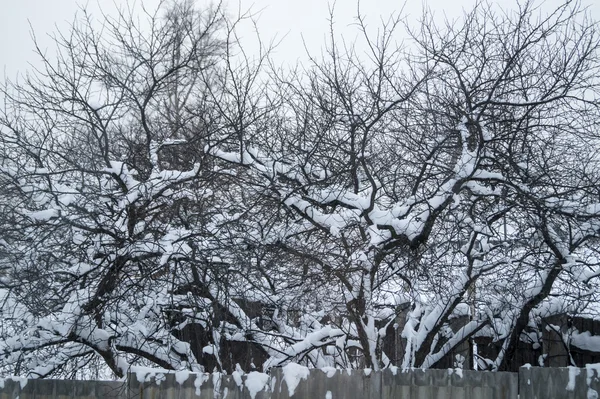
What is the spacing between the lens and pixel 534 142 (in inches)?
266

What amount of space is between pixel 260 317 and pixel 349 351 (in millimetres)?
1190

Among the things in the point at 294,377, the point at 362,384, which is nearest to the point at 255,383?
the point at 294,377

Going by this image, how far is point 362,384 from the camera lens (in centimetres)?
487

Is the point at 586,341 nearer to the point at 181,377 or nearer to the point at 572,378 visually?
the point at 572,378

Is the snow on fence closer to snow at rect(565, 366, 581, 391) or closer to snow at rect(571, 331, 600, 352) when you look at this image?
snow at rect(565, 366, 581, 391)

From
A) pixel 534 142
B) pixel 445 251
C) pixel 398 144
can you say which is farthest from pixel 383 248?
pixel 534 142

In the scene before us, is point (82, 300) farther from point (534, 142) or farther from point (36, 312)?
point (534, 142)

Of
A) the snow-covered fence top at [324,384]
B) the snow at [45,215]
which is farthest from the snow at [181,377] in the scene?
the snow at [45,215]

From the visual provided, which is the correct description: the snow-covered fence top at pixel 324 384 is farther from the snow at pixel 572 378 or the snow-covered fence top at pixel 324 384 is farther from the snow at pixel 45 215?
the snow at pixel 45 215

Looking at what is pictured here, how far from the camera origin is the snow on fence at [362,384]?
4.54 m

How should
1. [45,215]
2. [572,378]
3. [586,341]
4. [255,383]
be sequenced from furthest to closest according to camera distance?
1. [586,341]
2. [45,215]
3. [255,383]
4. [572,378]

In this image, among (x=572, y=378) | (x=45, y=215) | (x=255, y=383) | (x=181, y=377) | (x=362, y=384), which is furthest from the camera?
(x=45, y=215)

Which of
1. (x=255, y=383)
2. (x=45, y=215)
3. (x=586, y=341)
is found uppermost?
(x=45, y=215)

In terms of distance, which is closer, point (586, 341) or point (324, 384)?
point (324, 384)
